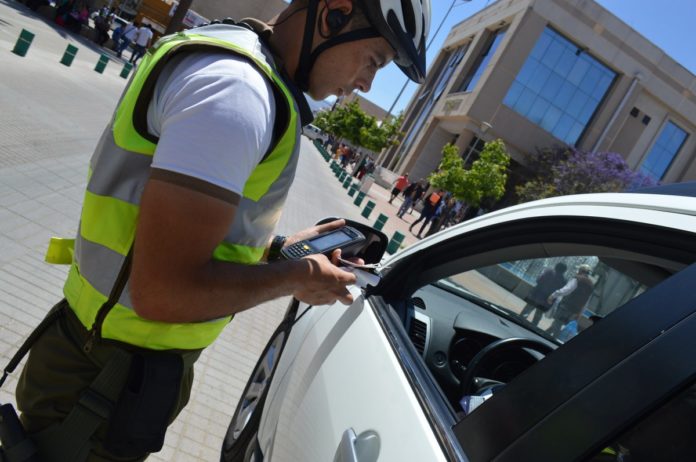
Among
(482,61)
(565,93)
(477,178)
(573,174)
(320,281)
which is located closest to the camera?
(320,281)

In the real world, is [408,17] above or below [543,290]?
above

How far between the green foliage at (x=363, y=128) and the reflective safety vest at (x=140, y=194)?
45504 mm

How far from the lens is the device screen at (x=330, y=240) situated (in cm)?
181

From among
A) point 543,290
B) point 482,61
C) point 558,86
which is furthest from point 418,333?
point 482,61

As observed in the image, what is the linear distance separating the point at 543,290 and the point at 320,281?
1148 mm

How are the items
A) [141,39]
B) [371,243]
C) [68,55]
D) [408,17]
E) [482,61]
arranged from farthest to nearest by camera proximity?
[482,61] → [141,39] → [68,55] → [371,243] → [408,17]

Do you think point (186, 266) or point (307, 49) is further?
point (307, 49)

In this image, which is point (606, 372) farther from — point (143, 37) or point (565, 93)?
point (565, 93)

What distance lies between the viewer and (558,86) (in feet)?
127

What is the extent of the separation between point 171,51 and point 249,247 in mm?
522

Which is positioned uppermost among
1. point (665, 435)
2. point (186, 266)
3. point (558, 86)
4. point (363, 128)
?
point (558, 86)

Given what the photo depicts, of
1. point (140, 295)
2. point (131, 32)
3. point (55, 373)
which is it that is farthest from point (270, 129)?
point (131, 32)

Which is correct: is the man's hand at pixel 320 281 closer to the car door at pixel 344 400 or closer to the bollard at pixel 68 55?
the car door at pixel 344 400

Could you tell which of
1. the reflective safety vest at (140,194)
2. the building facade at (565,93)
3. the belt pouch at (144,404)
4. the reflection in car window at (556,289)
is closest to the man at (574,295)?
the reflection in car window at (556,289)
